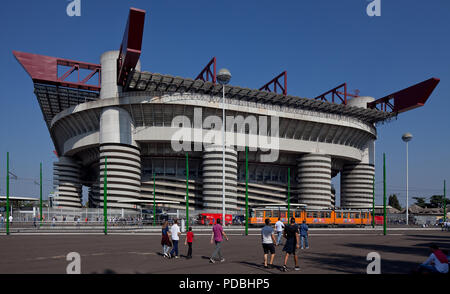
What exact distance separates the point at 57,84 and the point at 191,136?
64.2ft

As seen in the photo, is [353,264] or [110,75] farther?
[110,75]

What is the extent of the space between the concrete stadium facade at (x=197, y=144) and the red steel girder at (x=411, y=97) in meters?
2.82

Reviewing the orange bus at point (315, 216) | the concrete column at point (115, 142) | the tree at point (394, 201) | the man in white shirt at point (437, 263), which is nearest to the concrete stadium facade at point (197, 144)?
the concrete column at point (115, 142)

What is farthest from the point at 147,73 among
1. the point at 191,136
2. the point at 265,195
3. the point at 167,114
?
the point at 265,195

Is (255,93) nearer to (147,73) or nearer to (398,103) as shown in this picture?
(147,73)

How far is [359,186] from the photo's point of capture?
73062 millimetres

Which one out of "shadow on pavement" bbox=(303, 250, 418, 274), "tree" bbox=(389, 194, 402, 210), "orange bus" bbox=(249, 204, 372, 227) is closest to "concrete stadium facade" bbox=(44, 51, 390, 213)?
"orange bus" bbox=(249, 204, 372, 227)

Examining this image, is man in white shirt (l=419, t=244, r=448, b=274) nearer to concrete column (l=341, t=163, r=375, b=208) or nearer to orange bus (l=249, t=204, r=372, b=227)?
orange bus (l=249, t=204, r=372, b=227)

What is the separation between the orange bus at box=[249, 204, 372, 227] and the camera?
48.7m

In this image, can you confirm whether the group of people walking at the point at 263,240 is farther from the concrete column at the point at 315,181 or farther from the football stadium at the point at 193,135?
the concrete column at the point at 315,181

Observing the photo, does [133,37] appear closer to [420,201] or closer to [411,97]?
[411,97]

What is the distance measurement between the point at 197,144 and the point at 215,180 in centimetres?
→ 587

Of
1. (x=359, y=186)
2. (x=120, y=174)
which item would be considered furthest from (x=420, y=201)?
(x=120, y=174)

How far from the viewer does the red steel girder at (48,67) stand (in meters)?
51.7
